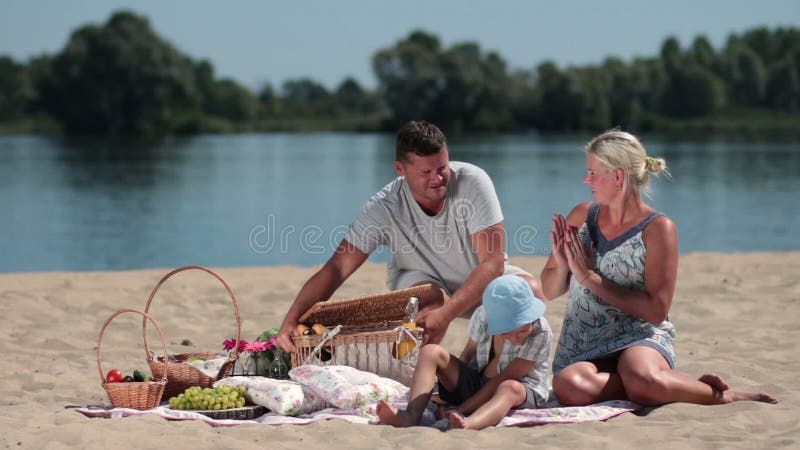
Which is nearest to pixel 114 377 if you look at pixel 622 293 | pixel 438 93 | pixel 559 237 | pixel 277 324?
pixel 559 237

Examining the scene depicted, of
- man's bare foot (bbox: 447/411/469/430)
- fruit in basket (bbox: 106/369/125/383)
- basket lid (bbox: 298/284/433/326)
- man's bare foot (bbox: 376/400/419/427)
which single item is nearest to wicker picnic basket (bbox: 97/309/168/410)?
fruit in basket (bbox: 106/369/125/383)

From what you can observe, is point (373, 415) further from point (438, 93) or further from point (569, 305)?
point (438, 93)

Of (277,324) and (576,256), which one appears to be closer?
(576,256)

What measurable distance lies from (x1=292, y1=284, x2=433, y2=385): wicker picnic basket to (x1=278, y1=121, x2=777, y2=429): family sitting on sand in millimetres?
123

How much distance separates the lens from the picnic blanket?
490 cm

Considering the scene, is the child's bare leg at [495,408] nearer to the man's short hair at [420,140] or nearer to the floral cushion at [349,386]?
the floral cushion at [349,386]

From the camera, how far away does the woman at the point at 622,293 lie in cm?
509

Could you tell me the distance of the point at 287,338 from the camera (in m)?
5.67

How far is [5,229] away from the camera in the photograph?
68.1 ft

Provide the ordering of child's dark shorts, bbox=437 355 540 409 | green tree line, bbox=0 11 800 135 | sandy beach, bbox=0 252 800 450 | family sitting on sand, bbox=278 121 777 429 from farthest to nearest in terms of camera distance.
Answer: green tree line, bbox=0 11 800 135
child's dark shorts, bbox=437 355 540 409
family sitting on sand, bbox=278 121 777 429
sandy beach, bbox=0 252 800 450

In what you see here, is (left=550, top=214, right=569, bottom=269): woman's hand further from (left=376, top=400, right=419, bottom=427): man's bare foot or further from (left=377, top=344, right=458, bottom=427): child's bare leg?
(left=376, top=400, right=419, bottom=427): man's bare foot

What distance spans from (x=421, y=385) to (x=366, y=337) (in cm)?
57

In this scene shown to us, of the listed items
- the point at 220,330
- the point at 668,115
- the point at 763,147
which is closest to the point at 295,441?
the point at 220,330

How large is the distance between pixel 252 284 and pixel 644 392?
5.03m
